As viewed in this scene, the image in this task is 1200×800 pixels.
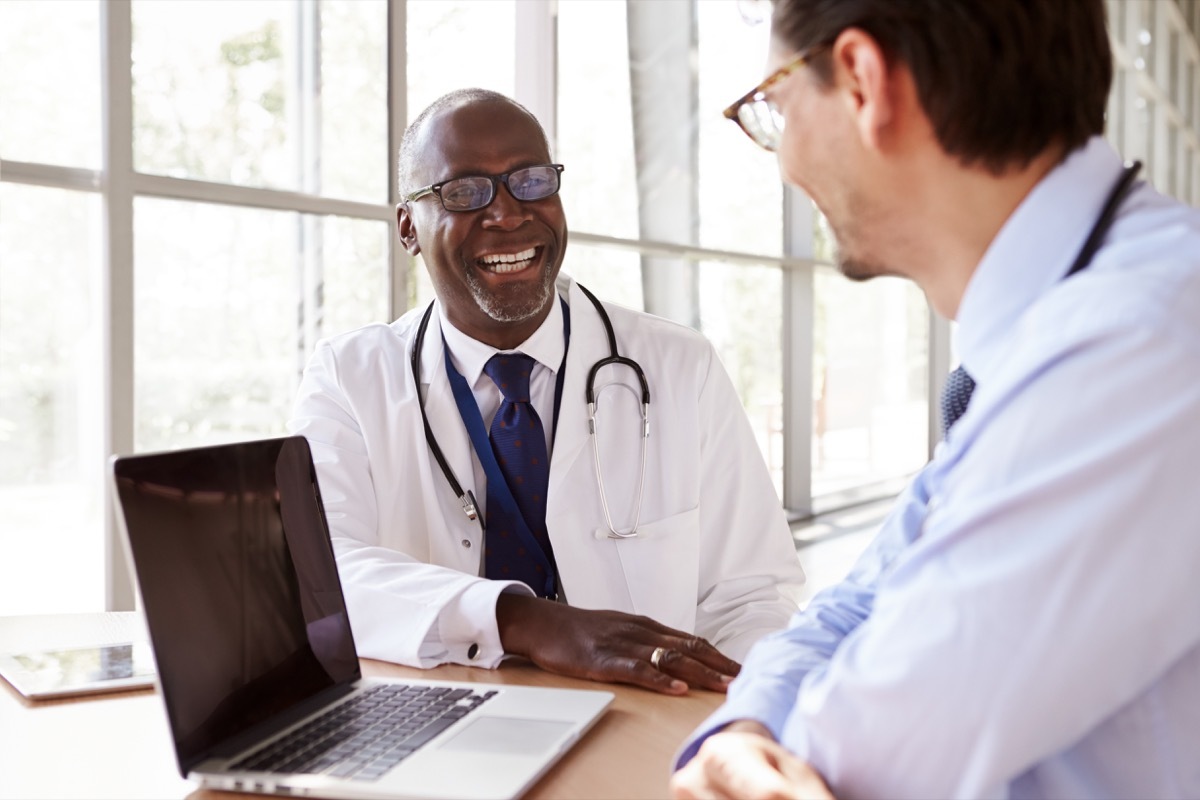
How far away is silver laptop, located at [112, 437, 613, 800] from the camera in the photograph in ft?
3.09

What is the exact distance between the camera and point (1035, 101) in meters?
0.84

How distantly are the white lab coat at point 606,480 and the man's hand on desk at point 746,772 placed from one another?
785 mm

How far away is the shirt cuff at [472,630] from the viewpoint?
134cm

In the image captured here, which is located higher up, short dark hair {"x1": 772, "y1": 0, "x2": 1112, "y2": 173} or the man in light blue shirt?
short dark hair {"x1": 772, "y1": 0, "x2": 1112, "y2": 173}

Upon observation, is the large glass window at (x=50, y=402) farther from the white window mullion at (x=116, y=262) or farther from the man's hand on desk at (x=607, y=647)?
the man's hand on desk at (x=607, y=647)

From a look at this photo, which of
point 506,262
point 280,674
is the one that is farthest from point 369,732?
point 506,262

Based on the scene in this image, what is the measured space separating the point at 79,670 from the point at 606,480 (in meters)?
0.83

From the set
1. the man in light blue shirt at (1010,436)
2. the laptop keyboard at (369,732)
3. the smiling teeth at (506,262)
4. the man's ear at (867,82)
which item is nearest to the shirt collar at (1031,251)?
the man in light blue shirt at (1010,436)

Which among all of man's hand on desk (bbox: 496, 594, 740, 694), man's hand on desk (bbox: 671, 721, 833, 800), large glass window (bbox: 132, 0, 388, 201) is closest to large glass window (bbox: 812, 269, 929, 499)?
large glass window (bbox: 132, 0, 388, 201)

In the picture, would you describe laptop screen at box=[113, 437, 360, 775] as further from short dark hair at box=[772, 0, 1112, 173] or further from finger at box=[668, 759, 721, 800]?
short dark hair at box=[772, 0, 1112, 173]

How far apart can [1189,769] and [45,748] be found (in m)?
0.97

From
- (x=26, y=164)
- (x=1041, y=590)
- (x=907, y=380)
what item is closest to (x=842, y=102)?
(x=1041, y=590)

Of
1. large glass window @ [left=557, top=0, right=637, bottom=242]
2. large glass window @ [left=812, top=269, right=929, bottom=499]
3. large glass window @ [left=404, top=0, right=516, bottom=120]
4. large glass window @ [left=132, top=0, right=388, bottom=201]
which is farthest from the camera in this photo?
large glass window @ [left=812, top=269, right=929, bottom=499]

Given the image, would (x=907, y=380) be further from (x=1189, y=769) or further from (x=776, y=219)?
(x=1189, y=769)
